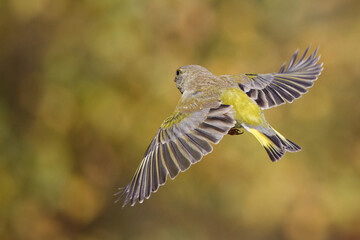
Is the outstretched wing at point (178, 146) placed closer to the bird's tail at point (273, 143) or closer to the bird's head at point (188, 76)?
the bird's tail at point (273, 143)

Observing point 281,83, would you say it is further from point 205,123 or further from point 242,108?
point 205,123

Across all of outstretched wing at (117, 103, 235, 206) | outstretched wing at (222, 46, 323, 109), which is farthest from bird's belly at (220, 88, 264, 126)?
outstretched wing at (222, 46, 323, 109)

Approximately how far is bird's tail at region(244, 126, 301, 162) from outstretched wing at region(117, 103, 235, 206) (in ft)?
0.89

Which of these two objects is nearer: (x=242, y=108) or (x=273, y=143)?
(x=273, y=143)

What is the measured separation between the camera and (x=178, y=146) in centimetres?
350

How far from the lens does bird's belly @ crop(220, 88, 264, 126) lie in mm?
3816

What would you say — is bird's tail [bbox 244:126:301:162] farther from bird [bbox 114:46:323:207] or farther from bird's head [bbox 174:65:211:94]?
bird's head [bbox 174:65:211:94]

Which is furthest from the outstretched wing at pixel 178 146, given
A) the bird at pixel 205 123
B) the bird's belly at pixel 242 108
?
the bird's belly at pixel 242 108

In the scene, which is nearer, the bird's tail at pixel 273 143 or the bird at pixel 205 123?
the bird at pixel 205 123

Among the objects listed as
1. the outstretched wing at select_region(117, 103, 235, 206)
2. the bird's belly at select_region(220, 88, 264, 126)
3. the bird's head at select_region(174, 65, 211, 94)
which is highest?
the bird's head at select_region(174, 65, 211, 94)

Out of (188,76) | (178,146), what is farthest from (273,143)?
(188,76)

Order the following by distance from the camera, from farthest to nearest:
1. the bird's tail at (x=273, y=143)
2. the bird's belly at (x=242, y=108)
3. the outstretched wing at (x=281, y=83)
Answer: the outstretched wing at (x=281, y=83), the bird's belly at (x=242, y=108), the bird's tail at (x=273, y=143)

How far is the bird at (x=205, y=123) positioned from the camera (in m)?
3.35

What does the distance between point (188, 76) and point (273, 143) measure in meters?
0.89
